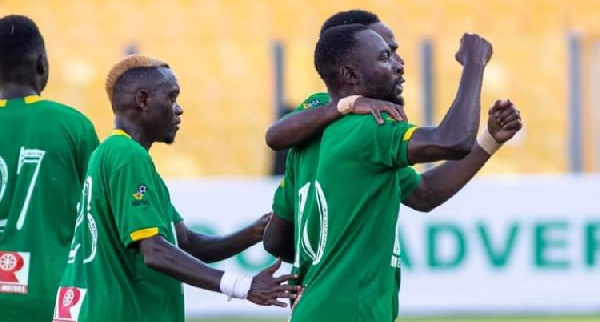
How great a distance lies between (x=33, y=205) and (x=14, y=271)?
31 centimetres

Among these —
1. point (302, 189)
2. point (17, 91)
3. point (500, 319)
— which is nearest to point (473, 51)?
point (302, 189)

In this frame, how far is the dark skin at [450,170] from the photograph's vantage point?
5.09 meters

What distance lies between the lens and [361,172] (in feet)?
16.7

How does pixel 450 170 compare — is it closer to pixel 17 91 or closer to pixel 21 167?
pixel 21 167

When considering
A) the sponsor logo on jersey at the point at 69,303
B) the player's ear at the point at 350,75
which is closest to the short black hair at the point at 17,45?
the sponsor logo on jersey at the point at 69,303

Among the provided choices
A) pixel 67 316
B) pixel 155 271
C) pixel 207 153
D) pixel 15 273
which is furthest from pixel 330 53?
pixel 207 153

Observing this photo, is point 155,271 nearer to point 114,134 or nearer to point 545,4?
point 114,134

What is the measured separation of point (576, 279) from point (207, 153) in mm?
5289

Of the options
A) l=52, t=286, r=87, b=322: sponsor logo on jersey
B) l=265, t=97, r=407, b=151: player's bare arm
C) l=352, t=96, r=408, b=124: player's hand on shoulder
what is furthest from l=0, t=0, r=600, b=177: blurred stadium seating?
l=352, t=96, r=408, b=124: player's hand on shoulder

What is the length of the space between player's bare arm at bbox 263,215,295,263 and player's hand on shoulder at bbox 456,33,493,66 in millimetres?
1050

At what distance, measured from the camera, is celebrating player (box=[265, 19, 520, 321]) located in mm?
4953

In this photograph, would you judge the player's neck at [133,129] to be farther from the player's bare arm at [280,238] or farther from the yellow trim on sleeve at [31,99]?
the yellow trim on sleeve at [31,99]

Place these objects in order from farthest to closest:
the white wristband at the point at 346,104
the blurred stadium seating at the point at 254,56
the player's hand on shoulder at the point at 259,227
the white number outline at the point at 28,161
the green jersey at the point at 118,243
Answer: the blurred stadium seating at the point at 254,56, the white number outline at the point at 28,161, the player's hand on shoulder at the point at 259,227, the green jersey at the point at 118,243, the white wristband at the point at 346,104

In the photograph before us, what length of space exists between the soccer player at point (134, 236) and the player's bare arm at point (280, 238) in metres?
0.36
